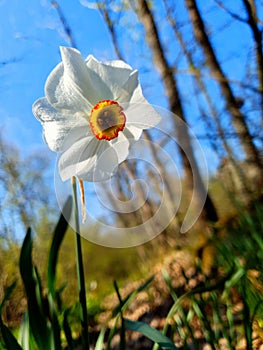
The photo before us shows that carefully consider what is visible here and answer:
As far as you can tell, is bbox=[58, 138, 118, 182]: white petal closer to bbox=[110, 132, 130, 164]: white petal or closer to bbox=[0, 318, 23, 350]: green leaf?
bbox=[110, 132, 130, 164]: white petal

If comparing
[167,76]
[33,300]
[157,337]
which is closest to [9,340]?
[33,300]

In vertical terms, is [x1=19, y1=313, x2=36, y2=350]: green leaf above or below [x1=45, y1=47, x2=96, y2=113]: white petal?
below

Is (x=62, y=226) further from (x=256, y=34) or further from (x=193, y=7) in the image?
(x=193, y=7)

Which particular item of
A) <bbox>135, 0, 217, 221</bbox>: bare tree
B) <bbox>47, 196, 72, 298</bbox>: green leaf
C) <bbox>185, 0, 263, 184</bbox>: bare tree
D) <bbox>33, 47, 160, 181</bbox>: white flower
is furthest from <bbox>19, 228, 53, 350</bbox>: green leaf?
<bbox>185, 0, 263, 184</bbox>: bare tree

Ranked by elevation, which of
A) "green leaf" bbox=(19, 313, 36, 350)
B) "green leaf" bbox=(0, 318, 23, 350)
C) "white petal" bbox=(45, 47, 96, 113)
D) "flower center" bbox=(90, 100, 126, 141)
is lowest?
"green leaf" bbox=(19, 313, 36, 350)

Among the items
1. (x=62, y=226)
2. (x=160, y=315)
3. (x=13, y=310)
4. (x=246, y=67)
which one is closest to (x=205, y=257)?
(x=160, y=315)

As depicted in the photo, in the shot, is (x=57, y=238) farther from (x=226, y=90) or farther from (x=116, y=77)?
(x=226, y=90)

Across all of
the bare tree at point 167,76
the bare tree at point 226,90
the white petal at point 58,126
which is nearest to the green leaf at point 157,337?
the white petal at point 58,126

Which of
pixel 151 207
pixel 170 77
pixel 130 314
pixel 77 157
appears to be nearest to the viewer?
pixel 77 157
